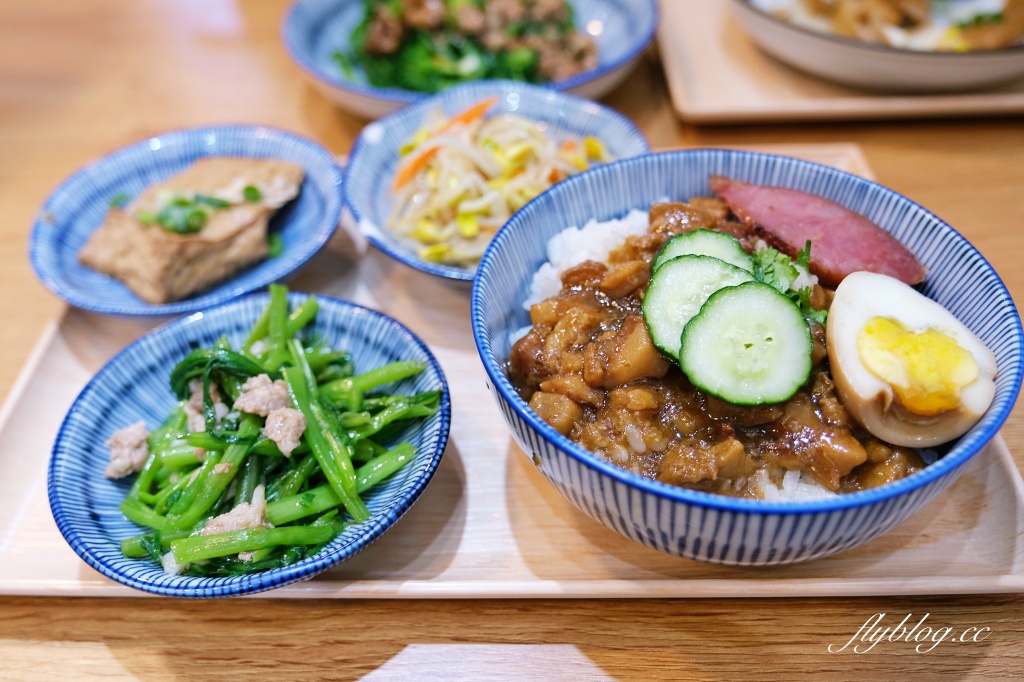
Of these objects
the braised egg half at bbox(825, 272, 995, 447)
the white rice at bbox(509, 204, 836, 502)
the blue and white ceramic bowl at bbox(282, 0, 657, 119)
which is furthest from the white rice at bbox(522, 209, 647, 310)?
the blue and white ceramic bowl at bbox(282, 0, 657, 119)

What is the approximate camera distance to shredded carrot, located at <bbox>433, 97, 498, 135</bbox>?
2871 mm

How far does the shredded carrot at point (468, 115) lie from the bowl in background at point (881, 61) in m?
1.30

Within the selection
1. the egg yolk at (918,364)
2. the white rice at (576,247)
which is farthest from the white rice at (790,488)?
the white rice at (576,247)

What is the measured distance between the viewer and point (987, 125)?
311 cm

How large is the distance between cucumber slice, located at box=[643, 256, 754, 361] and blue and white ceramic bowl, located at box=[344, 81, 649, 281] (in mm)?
980

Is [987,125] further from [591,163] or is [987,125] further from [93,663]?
[93,663]

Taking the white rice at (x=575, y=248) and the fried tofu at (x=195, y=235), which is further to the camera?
the fried tofu at (x=195, y=235)

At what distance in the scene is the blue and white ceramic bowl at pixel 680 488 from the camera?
4.26 ft

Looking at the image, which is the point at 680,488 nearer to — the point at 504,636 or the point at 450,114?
the point at 504,636

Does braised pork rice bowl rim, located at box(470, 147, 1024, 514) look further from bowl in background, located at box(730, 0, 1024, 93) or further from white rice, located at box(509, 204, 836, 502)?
bowl in background, located at box(730, 0, 1024, 93)

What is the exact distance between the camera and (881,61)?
2.96m

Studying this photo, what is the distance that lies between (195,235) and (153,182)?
0.65 m

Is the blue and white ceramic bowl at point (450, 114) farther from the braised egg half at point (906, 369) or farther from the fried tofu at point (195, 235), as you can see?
the braised egg half at point (906, 369)

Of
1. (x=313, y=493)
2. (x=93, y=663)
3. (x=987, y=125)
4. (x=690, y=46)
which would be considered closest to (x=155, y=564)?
(x=93, y=663)
